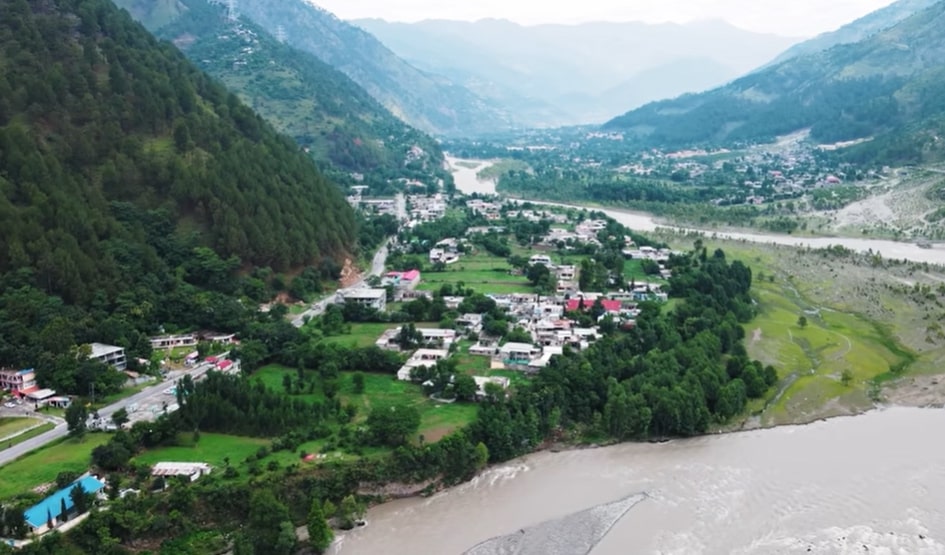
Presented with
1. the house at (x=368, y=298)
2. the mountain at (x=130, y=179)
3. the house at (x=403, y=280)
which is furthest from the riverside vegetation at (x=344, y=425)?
the house at (x=403, y=280)

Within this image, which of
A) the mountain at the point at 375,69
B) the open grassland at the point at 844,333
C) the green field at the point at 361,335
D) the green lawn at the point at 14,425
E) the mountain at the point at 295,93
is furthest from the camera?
the mountain at the point at 375,69

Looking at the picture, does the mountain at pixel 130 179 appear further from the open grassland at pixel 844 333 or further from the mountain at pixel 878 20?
the mountain at pixel 878 20

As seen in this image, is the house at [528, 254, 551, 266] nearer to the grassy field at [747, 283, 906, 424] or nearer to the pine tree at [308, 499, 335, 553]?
the grassy field at [747, 283, 906, 424]

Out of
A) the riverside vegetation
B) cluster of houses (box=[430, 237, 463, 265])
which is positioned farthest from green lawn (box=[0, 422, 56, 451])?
cluster of houses (box=[430, 237, 463, 265])

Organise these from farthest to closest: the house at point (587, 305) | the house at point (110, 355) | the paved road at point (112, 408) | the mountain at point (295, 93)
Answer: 1. the mountain at point (295, 93)
2. the house at point (587, 305)
3. the house at point (110, 355)
4. the paved road at point (112, 408)

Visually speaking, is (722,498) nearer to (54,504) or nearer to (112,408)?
(54,504)

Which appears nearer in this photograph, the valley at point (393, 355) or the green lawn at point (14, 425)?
the valley at point (393, 355)

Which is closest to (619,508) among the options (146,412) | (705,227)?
(146,412)

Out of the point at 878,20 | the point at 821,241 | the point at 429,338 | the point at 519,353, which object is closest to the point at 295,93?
the point at 821,241
